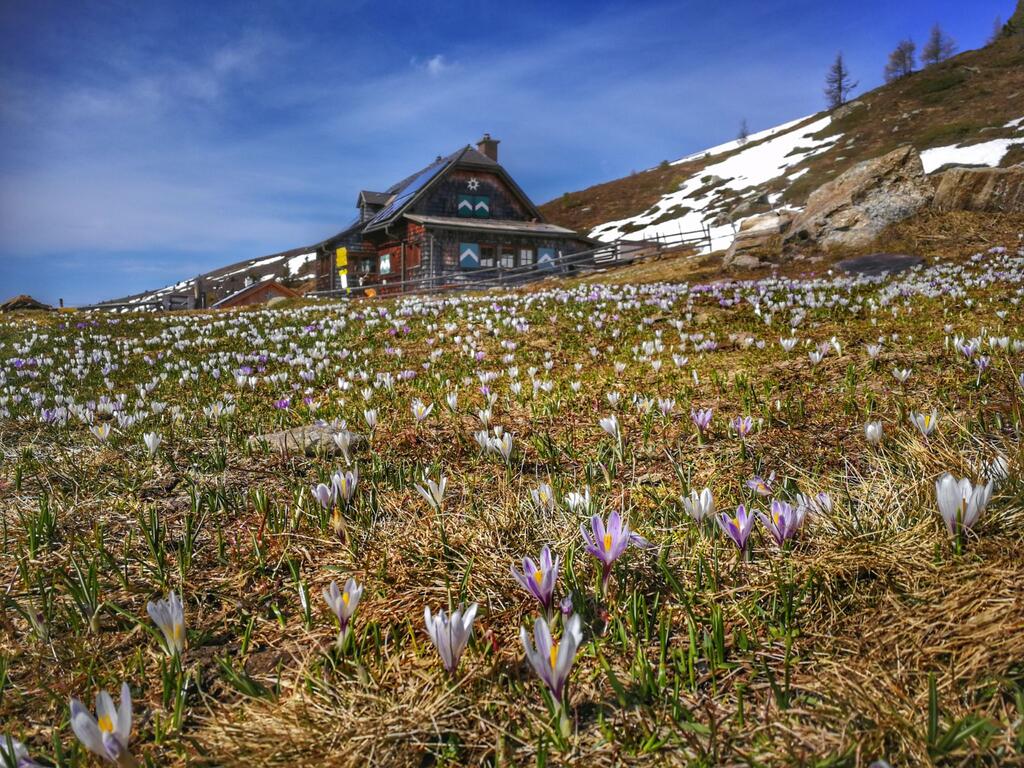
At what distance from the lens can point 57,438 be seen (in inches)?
160

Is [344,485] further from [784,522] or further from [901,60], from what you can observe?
[901,60]

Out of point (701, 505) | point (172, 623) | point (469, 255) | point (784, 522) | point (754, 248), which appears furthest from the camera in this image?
point (469, 255)

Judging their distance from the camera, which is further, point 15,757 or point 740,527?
point 740,527

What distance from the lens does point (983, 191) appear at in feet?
52.7

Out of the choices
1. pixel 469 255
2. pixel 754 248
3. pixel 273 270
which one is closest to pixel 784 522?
pixel 754 248

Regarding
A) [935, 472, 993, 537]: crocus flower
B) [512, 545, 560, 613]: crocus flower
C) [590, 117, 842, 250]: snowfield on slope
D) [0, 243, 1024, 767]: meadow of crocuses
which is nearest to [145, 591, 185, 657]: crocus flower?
[0, 243, 1024, 767]: meadow of crocuses

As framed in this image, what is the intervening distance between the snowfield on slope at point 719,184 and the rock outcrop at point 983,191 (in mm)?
28869

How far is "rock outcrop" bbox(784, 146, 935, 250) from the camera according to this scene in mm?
15711

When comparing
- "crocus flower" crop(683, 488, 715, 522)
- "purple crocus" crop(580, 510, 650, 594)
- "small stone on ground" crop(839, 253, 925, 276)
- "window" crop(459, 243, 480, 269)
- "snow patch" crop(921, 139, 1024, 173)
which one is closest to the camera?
"purple crocus" crop(580, 510, 650, 594)

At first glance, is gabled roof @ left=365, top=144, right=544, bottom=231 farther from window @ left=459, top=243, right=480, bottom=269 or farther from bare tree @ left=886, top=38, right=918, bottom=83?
bare tree @ left=886, top=38, right=918, bottom=83

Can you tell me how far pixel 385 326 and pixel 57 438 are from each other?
6120mm

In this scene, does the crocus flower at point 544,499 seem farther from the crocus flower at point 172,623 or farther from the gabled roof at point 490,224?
the gabled roof at point 490,224

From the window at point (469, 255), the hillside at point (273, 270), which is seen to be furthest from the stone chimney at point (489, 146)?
the hillside at point (273, 270)

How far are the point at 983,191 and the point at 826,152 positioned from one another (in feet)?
158
